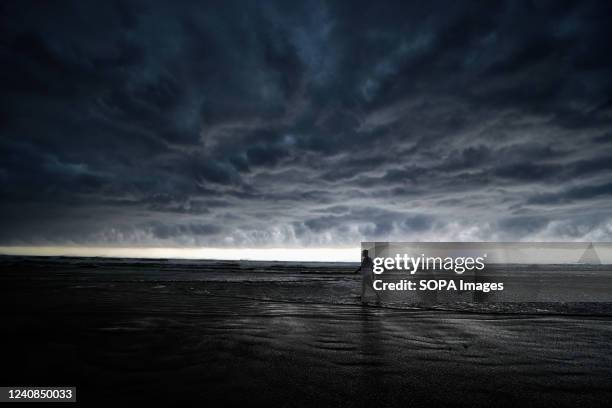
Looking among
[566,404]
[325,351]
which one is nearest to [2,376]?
[325,351]

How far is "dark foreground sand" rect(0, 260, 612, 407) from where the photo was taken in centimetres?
429

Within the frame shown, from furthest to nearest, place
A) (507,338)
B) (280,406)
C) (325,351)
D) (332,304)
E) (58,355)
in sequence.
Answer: (332,304) < (507,338) < (325,351) < (58,355) < (280,406)

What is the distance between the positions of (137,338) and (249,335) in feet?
8.47

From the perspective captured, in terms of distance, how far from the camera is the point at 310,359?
592 centimetres

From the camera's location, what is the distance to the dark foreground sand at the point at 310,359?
4293 mm

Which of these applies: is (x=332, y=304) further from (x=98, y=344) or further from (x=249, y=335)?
(x=98, y=344)

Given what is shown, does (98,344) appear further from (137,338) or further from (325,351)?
(325,351)

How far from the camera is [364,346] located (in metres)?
6.91

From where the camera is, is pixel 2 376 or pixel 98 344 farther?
pixel 98 344

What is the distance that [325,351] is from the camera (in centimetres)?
652

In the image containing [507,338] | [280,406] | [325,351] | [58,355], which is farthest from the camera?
[507,338]

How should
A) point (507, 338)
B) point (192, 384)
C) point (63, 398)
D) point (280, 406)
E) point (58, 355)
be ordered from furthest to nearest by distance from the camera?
point (507, 338) → point (58, 355) → point (192, 384) → point (63, 398) → point (280, 406)

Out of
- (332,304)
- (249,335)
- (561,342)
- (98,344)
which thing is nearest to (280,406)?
(249,335)

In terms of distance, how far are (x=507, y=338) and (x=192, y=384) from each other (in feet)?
24.9
